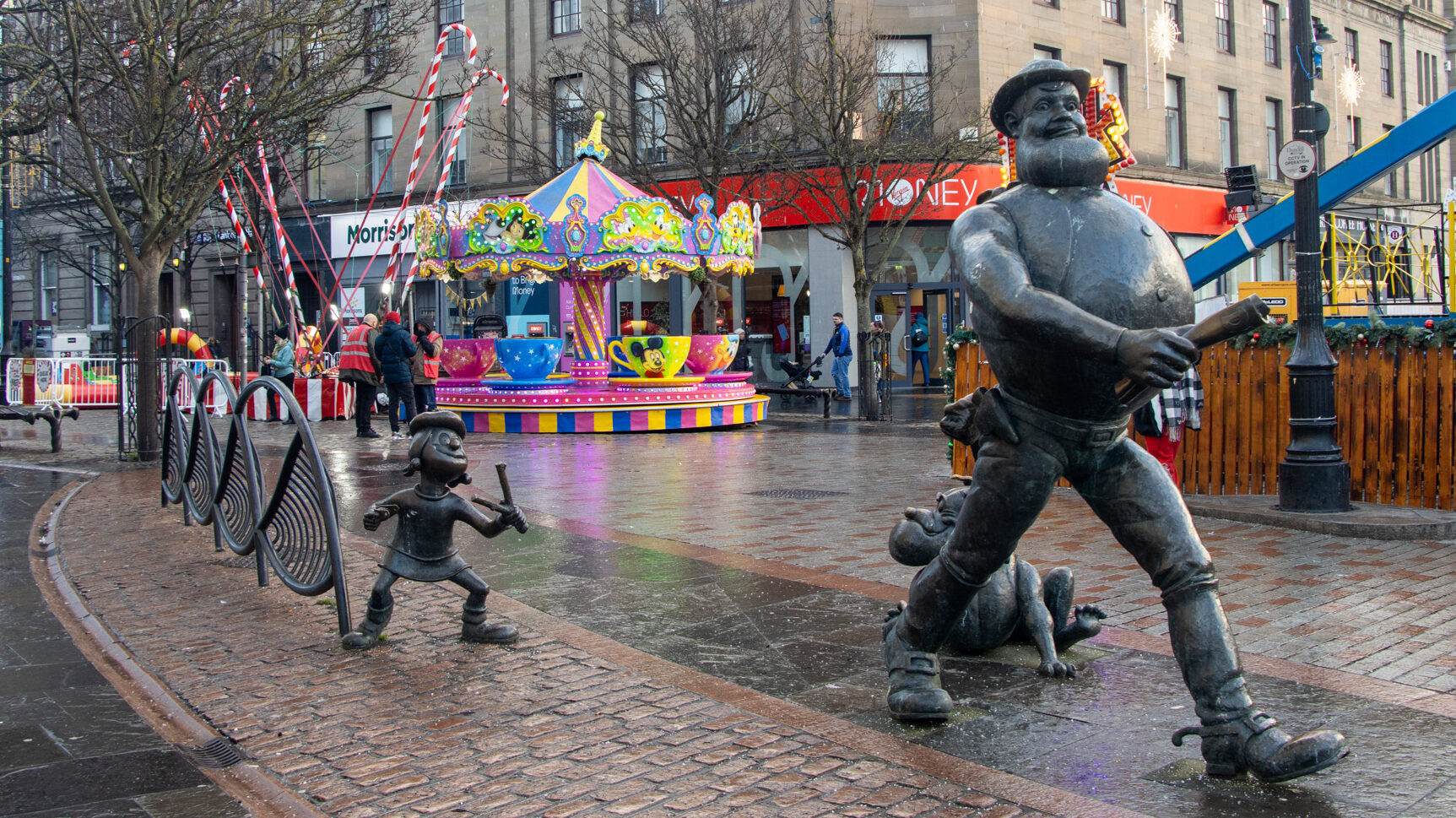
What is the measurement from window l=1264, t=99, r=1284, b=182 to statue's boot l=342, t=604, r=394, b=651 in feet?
111

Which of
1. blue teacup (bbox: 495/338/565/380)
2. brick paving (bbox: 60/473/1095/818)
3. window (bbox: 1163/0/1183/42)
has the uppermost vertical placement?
window (bbox: 1163/0/1183/42)

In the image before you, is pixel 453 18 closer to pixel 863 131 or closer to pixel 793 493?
pixel 863 131

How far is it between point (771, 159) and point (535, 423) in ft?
33.9

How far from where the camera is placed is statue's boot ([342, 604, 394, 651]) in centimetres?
527

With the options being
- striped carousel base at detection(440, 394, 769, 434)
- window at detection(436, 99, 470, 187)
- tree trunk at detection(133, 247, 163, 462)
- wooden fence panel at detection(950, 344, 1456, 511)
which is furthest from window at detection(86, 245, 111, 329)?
wooden fence panel at detection(950, 344, 1456, 511)

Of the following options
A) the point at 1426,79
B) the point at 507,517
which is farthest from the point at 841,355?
the point at 1426,79

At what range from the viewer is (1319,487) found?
8312 mm

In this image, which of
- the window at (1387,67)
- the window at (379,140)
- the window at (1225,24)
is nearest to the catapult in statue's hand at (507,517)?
the window at (379,140)

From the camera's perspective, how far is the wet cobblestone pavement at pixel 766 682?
3.52m

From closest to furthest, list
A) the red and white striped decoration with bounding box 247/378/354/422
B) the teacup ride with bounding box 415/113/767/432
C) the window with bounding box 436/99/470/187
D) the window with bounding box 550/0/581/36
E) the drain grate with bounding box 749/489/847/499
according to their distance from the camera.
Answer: the drain grate with bounding box 749/489/847/499 → the teacup ride with bounding box 415/113/767/432 → the red and white striped decoration with bounding box 247/378/354/422 → the window with bounding box 550/0/581/36 → the window with bounding box 436/99/470/187

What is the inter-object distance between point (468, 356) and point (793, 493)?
10578 millimetres

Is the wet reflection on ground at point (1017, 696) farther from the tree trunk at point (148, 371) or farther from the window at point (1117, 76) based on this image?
the window at point (1117, 76)

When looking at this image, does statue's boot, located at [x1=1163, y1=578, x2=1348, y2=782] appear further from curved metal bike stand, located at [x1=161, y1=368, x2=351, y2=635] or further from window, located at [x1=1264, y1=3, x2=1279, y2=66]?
window, located at [x1=1264, y1=3, x2=1279, y2=66]

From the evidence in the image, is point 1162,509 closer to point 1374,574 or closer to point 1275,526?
point 1374,574
